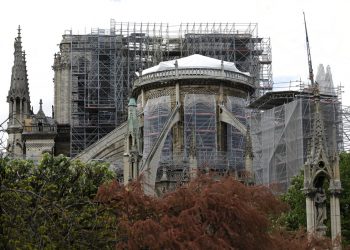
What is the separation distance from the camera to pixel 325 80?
46188mm

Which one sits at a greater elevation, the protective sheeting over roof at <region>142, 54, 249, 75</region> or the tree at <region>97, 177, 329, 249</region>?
the protective sheeting over roof at <region>142, 54, 249, 75</region>

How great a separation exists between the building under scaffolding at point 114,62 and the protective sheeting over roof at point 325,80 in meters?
16.3

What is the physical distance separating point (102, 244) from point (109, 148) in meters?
40.9

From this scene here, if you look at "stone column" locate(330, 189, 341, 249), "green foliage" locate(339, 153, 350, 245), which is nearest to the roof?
"green foliage" locate(339, 153, 350, 245)

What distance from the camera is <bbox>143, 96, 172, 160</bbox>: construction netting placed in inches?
2131

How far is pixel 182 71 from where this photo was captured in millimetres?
54875

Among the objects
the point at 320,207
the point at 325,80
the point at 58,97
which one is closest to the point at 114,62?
the point at 58,97

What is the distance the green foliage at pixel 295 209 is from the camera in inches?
1383

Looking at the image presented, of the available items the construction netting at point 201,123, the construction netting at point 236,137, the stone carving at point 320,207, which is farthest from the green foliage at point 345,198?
the construction netting at point 201,123

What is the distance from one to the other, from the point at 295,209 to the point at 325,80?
471 inches

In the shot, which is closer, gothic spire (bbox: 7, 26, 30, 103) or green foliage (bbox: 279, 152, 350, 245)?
green foliage (bbox: 279, 152, 350, 245)

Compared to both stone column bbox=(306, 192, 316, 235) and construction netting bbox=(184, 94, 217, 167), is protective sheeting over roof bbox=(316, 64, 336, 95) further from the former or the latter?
stone column bbox=(306, 192, 316, 235)

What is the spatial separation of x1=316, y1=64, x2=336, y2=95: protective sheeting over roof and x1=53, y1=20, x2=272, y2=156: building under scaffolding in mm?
16291

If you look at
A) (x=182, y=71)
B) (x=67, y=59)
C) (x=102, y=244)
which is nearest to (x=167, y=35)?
(x=67, y=59)
